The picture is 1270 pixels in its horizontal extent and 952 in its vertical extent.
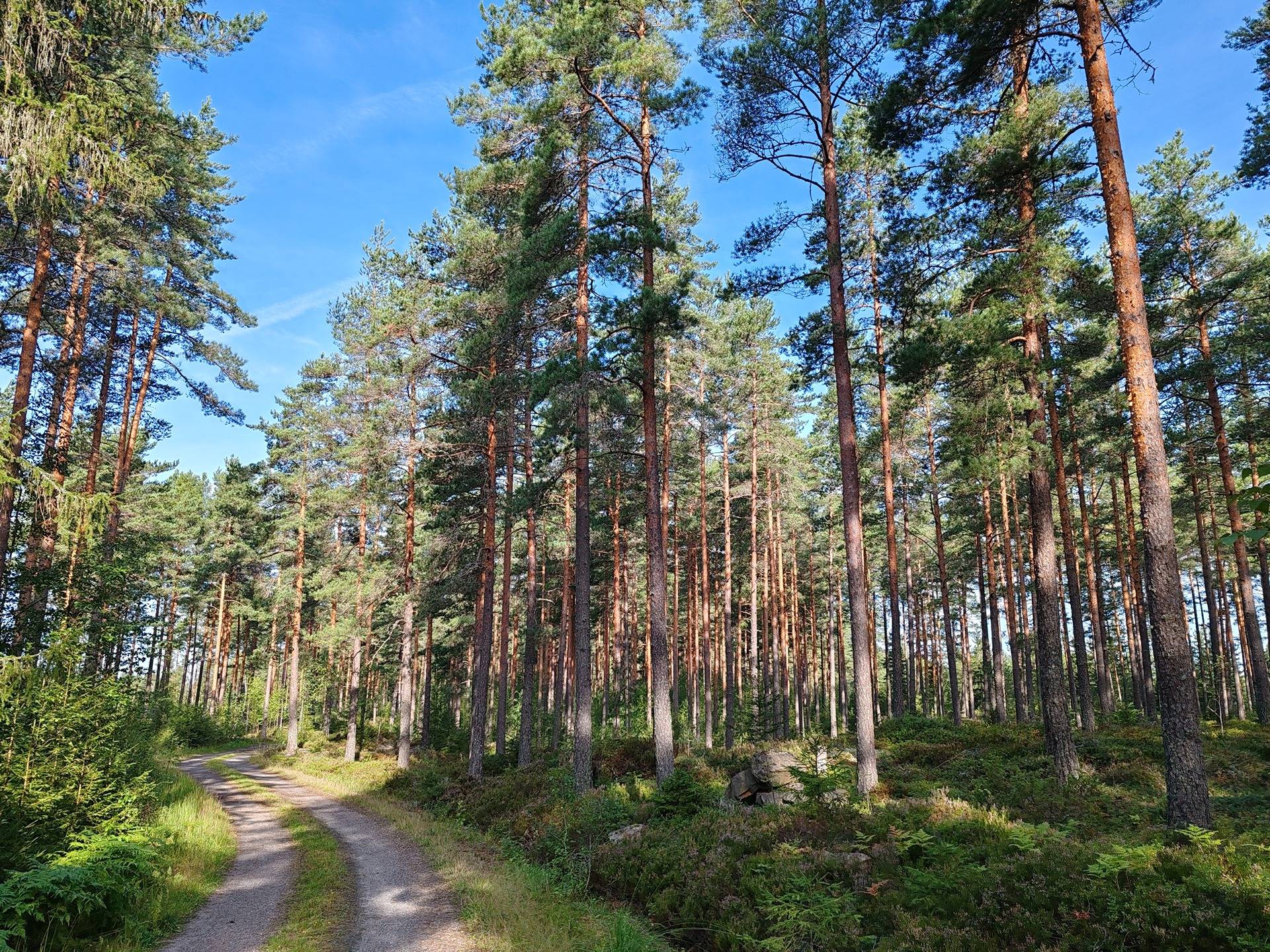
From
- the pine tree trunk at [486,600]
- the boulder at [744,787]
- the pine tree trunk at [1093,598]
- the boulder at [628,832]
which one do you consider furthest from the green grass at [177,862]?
the pine tree trunk at [1093,598]

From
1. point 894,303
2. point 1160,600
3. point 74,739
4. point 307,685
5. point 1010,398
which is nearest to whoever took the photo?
point 1160,600

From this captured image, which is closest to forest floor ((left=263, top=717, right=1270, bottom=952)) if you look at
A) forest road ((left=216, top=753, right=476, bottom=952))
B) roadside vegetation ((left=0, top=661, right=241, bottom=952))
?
forest road ((left=216, top=753, right=476, bottom=952))

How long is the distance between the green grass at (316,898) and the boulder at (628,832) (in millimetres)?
4793

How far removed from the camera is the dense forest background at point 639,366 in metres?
9.62

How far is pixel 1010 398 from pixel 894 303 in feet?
10.6

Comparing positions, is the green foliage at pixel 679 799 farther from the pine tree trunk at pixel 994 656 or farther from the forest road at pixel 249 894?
the pine tree trunk at pixel 994 656

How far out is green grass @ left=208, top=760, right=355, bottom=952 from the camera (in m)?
8.23

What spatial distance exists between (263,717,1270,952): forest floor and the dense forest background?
151 centimetres

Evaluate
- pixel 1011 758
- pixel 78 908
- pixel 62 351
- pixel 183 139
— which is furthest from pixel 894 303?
pixel 62 351

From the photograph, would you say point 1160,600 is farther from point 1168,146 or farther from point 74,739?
point 1168,146

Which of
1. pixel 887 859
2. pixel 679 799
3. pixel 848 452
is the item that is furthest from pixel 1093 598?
pixel 887 859

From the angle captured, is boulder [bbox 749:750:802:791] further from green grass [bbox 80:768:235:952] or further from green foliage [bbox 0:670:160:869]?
green foliage [bbox 0:670:160:869]

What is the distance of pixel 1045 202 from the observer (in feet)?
44.4

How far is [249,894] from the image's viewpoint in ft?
34.0
